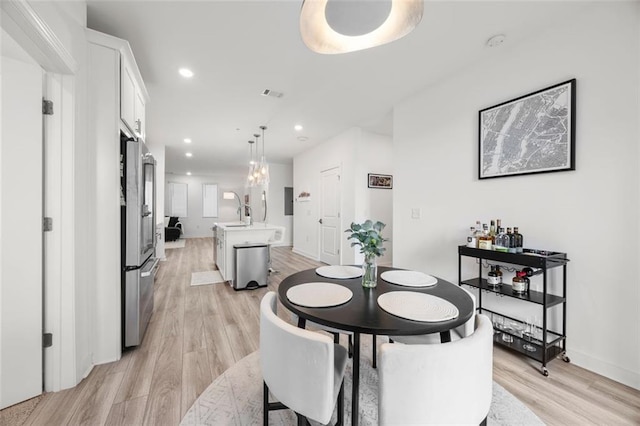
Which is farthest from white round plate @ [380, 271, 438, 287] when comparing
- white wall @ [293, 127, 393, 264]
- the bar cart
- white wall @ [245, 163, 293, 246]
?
white wall @ [245, 163, 293, 246]

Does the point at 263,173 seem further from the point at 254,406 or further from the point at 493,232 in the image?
the point at 254,406

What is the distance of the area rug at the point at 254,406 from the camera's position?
1407mm

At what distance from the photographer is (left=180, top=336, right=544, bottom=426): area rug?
141cm

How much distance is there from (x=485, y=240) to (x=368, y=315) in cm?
169

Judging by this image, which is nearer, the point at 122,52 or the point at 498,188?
the point at 122,52

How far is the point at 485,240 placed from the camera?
2264 millimetres

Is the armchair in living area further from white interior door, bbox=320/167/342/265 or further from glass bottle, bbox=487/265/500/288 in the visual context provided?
glass bottle, bbox=487/265/500/288

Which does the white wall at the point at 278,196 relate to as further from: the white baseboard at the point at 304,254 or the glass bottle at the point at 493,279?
the glass bottle at the point at 493,279

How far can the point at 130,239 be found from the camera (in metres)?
2.03

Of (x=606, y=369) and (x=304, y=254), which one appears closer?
(x=606, y=369)

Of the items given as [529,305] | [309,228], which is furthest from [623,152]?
[309,228]

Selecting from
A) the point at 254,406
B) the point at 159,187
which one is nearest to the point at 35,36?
the point at 254,406

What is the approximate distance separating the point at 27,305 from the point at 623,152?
3782 mm

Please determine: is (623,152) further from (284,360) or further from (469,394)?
(284,360)
